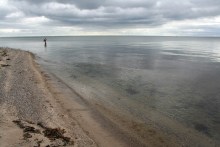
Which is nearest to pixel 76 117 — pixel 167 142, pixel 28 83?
pixel 167 142

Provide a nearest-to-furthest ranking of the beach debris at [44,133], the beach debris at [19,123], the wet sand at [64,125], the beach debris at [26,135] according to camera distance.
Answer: the beach debris at [44,133]
the beach debris at [26,135]
the wet sand at [64,125]
the beach debris at [19,123]

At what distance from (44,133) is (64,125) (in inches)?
78.4

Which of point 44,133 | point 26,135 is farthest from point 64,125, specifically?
point 26,135

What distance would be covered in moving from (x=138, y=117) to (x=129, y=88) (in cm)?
911

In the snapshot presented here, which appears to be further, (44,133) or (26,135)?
(44,133)

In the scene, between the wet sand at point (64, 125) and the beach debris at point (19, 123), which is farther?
the beach debris at point (19, 123)

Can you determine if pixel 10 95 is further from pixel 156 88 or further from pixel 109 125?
pixel 156 88

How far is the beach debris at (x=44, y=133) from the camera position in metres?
12.2

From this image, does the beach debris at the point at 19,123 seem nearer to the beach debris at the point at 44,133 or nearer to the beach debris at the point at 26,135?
the beach debris at the point at 44,133

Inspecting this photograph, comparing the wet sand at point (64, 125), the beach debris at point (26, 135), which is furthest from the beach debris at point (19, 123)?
the beach debris at point (26, 135)

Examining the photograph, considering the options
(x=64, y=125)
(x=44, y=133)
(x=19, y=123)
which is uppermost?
(x=19, y=123)

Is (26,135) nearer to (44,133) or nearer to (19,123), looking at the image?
(44,133)

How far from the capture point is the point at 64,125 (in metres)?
15.0

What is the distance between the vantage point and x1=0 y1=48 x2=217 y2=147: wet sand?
1266 cm
